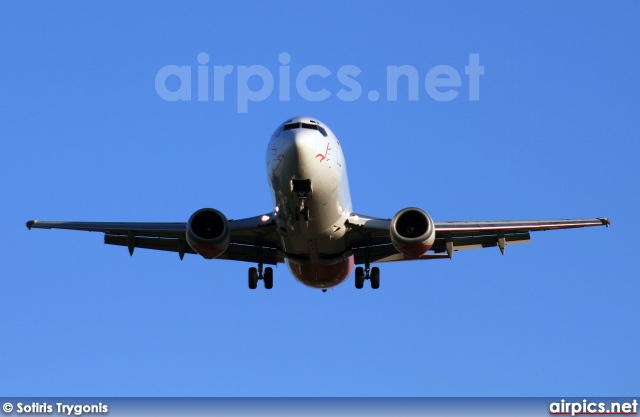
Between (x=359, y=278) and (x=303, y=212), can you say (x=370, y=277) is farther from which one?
(x=303, y=212)

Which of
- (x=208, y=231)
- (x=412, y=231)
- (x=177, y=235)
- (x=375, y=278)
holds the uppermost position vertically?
(x=177, y=235)

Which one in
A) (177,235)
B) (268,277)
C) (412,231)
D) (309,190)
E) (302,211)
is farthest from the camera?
(268,277)

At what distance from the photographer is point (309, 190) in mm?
29594

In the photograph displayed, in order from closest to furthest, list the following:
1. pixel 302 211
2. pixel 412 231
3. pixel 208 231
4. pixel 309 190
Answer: pixel 309 190
pixel 302 211
pixel 412 231
pixel 208 231

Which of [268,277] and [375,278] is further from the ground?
[268,277]

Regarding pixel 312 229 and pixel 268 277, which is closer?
pixel 312 229

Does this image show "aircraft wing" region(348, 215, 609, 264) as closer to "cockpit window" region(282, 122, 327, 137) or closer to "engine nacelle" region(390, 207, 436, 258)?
"engine nacelle" region(390, 207, 436, 258)

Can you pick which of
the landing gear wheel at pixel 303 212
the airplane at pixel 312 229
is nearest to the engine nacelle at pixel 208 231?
the airplane at pixel 312 229

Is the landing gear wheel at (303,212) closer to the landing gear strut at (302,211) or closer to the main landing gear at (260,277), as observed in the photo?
the landing gear strut at (302,211)

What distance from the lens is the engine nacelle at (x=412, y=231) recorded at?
31.0 meters

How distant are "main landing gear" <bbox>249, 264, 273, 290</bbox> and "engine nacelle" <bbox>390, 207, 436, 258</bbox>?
7289 millimetres

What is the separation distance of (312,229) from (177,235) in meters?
6.14

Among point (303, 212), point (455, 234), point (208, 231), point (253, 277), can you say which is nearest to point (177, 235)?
point (253, 277)

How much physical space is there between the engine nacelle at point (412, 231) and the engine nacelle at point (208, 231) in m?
5.33
